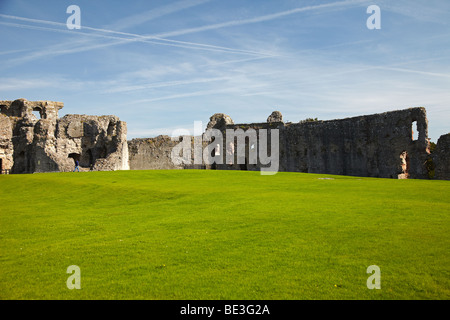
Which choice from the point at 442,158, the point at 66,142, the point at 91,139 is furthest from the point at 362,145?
the point at 66,142

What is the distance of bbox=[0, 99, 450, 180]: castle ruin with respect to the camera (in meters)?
37.9

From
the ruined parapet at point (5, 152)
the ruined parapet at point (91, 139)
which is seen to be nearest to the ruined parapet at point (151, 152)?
the ruined parapet at point (91, 139)

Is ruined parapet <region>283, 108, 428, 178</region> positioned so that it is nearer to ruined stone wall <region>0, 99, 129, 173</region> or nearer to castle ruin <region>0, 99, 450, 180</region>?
castle ruin <region>0, 99, 450, 180</region>

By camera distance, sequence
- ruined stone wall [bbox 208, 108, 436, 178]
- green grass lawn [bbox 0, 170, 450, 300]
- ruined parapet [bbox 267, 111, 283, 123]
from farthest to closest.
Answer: ruined parapet [bbox 267, 111, 283, 123] < ruined stone wall [bbox 208, 108, 436, 178] < green grass lawn [bbox 0, 170, 450, 300]

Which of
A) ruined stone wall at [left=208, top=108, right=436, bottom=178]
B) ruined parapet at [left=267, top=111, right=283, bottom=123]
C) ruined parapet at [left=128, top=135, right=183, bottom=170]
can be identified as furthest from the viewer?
ruined parapet at [left=267, top=111, right=283, bottom=123]

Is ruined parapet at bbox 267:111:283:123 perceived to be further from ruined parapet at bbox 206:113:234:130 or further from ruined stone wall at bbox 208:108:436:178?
ruined parapet at bbox 206:113:234:130

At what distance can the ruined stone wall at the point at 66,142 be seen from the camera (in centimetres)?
4169

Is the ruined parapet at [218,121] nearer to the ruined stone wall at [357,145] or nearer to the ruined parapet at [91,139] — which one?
the ruined stone wall at [357,145]

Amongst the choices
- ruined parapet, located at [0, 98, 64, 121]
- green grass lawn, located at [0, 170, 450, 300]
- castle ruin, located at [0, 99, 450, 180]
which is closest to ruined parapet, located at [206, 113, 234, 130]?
castle ruin, located at [0, 99, 450, 180]

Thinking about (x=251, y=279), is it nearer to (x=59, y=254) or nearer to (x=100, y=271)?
(x=100, y=271)

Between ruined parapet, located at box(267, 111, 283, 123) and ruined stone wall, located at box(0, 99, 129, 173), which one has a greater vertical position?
ruined parapet, located at box(267, 111, 283, 123)

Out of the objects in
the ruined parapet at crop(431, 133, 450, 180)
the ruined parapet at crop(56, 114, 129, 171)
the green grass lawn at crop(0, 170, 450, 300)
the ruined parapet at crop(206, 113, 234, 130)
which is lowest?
the green grass lawn at crop(0, 170, 450, 300)

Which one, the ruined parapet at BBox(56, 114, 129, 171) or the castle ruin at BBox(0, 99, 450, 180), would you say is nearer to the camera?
A: the castle ruin at BBox(0, 99, 450, 180)

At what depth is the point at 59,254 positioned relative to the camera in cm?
805
